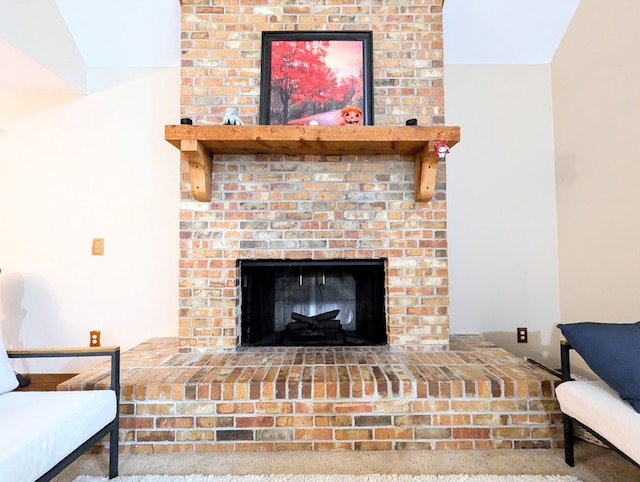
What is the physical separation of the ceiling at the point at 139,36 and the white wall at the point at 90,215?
13 cm

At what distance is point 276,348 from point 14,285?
6.67ft

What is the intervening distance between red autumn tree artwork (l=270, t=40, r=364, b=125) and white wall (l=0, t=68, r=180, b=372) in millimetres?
938

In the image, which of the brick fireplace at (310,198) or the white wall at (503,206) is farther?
the white wall at (503,206)

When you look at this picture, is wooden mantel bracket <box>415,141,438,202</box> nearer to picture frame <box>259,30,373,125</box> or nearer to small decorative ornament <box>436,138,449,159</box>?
small decorative ornament <box>436,138,449,159</box>

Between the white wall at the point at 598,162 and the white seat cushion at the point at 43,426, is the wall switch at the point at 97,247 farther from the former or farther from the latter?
the white wall at the point at 598,162

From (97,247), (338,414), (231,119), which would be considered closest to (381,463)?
(338,414)

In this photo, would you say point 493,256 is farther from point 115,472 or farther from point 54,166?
point 54,166

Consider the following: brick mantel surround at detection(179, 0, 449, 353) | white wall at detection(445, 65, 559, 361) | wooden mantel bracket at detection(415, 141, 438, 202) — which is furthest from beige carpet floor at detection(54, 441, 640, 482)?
wooden mantel bracket at detection(415, 141, 438, 202)

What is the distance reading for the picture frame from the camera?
7.11 ft

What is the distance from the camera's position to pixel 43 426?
3.63 ft

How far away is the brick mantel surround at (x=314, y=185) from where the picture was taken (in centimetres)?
214

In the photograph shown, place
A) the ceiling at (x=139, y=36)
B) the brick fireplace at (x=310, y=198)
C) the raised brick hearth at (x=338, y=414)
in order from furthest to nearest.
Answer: the ceiling at (x=139, y=36), the brick fireplace at (x=310, y=198), the raised brick hearth at (x=338, y=414)

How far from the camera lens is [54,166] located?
8.48 feet

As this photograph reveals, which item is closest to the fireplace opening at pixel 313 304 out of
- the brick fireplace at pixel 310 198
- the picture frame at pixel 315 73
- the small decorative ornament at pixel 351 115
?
the brick fireplace at pixel 310 198
